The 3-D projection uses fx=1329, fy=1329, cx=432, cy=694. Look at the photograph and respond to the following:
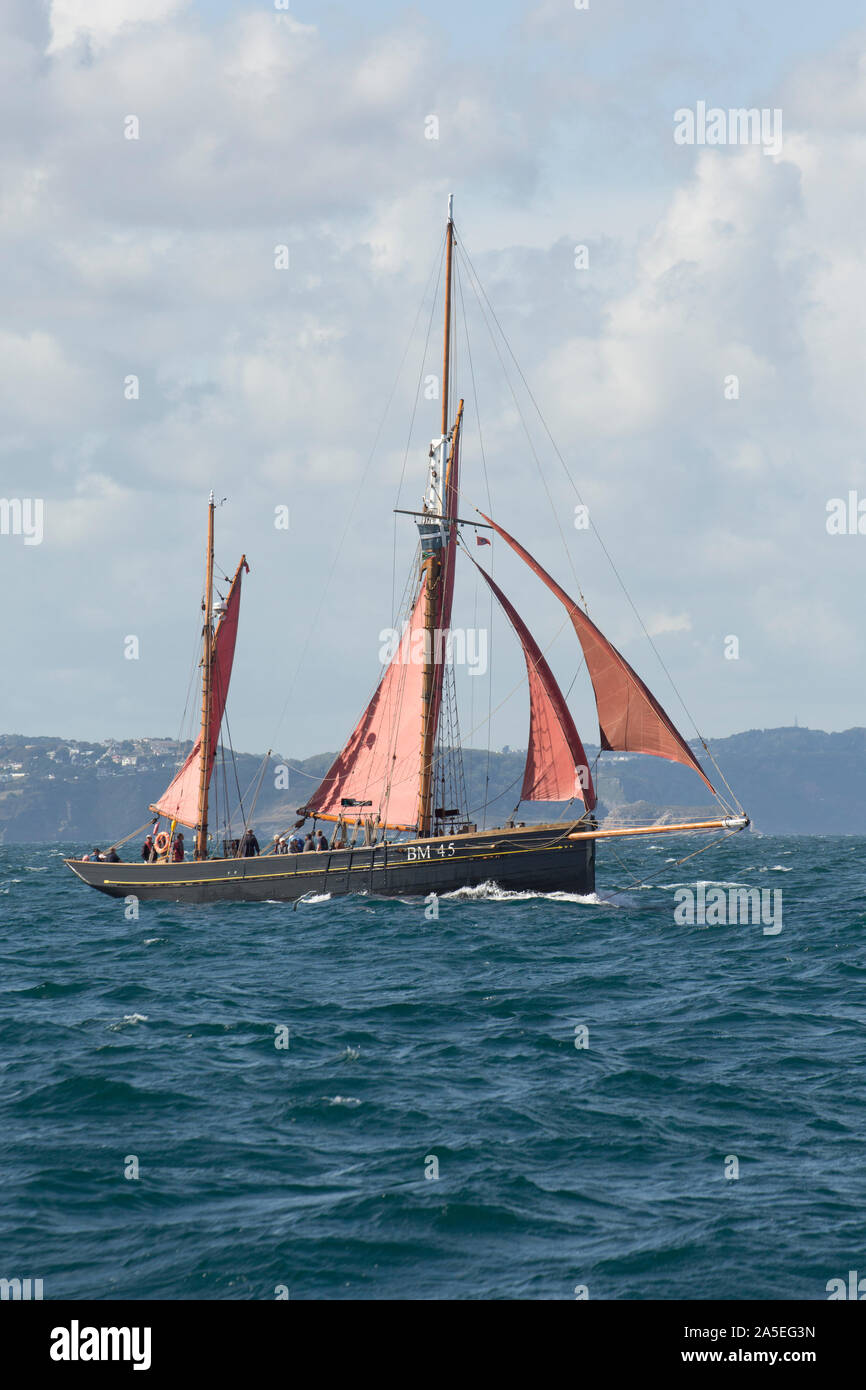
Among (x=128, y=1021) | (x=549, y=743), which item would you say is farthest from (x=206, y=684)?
→ (x=128, y=1021)

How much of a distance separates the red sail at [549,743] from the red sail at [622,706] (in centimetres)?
296

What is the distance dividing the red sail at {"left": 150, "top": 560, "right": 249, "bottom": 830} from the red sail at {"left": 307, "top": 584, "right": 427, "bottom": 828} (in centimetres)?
537

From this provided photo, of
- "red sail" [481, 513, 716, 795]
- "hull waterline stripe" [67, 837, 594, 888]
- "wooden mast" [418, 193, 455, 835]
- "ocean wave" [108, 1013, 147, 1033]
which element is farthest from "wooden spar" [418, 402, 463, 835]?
"ocean wave" [108, 1013, 147, 1033]

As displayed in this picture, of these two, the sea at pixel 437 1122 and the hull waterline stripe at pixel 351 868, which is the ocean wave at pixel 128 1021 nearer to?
the sea at pixel 437 1122

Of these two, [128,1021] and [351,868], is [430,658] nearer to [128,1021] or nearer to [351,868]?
[351,868]

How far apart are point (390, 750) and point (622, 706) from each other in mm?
11574

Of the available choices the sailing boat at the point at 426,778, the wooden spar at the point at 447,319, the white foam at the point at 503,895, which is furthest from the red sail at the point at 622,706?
the wooden spar at the point at 447,319

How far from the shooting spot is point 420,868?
50375 mm

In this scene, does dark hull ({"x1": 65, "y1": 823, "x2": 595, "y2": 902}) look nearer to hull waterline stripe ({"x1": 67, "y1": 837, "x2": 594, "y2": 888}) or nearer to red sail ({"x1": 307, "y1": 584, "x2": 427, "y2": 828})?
hull waterline stripe ({"x1": 67, "y1": 837, "x2": 594, "y2": 888})

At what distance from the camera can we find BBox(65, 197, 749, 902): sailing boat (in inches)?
1829

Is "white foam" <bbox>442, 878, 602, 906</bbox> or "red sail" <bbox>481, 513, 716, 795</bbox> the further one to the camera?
"white foam" <bbox>442, 878, 602, 906</bbox>
